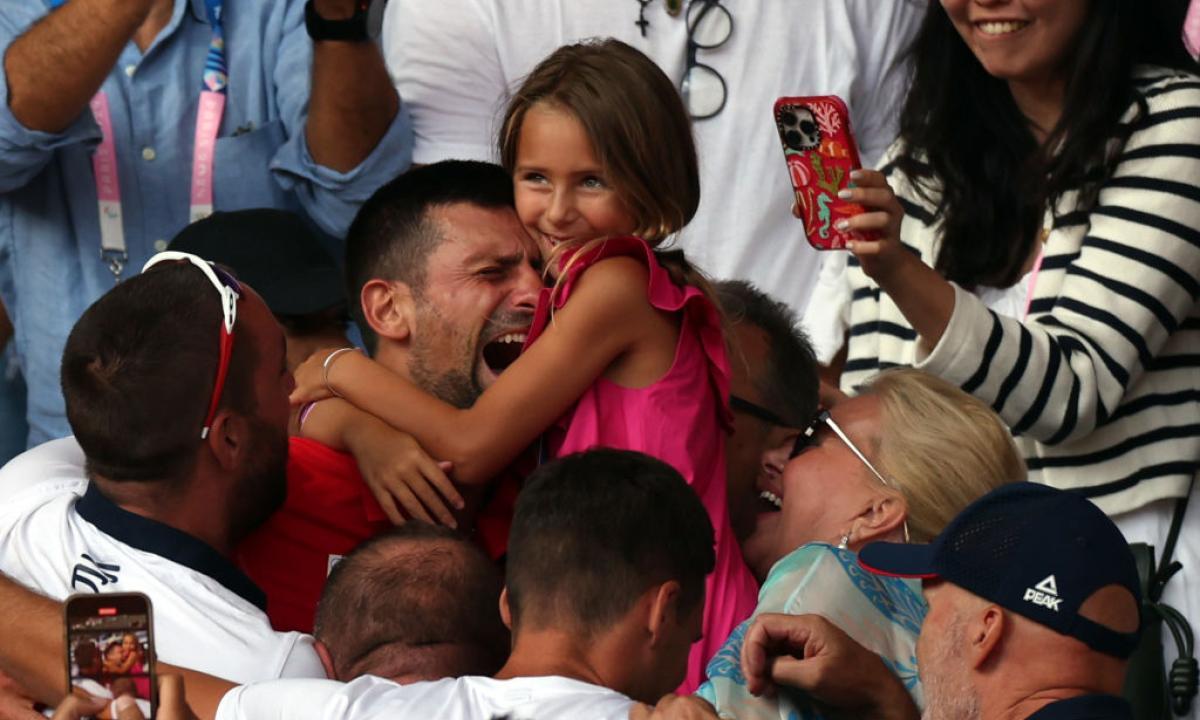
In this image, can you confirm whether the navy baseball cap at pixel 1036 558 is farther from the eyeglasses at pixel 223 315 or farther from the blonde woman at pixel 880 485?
the eyeglasses at pixel 223 315

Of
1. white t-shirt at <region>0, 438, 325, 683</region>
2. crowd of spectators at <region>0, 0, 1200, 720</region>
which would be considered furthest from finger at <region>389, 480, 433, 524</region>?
white t-shirt at <region>0, 438, 325, 683</region>

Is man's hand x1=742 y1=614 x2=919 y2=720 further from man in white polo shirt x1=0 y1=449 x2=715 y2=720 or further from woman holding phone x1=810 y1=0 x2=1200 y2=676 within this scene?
woman holding phone x1=810 y1=0 x2=1200 y2=676

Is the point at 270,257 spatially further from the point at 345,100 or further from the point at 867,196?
the point at 867,196

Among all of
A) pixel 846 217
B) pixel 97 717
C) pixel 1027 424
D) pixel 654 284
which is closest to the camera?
pixel 97 717

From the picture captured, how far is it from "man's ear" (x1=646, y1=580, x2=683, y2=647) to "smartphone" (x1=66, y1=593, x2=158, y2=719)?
724mm

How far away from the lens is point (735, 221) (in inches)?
215

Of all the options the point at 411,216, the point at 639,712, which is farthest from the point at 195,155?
the point at 639,712

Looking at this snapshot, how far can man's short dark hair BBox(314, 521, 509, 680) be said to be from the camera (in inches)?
130

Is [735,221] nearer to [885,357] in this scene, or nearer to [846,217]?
[885,357]

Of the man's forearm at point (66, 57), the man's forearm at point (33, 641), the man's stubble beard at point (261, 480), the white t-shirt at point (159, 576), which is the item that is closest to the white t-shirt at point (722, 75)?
the man's forearm at point (66, 57)

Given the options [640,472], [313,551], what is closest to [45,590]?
[313,551]

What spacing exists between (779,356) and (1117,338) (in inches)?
31.0

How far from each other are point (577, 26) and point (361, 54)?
0.62m

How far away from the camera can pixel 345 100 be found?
5242 mm
